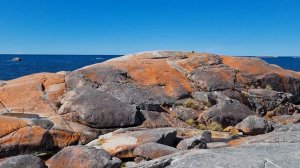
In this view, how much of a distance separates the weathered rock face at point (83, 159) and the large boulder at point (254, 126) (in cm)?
701

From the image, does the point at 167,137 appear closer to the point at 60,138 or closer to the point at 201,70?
the point at 60,138

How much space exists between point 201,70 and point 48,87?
8.45 m

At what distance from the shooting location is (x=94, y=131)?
17.3 m

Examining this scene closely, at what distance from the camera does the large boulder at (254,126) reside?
59.3ft

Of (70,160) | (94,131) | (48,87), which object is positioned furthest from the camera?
(48,87)

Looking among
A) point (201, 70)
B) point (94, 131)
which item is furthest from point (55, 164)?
point (201, 70)

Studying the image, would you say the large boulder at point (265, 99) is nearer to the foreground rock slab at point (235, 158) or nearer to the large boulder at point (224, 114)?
the large boulder at point (224, 114)

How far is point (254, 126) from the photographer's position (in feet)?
59.6

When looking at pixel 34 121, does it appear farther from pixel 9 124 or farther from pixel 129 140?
pixel 129 140

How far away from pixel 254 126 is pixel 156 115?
4415 millimetres

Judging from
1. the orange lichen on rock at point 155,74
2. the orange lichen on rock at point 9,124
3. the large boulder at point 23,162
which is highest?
the orange lichen on rock at point 155,74

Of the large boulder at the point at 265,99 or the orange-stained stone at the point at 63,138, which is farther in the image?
the large boulder at the point at 265,99

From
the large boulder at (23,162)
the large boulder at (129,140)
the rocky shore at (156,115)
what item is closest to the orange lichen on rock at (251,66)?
the rocky shore at (156,115)

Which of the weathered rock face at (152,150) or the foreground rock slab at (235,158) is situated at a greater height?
the foreground rock slab at (235,158)
